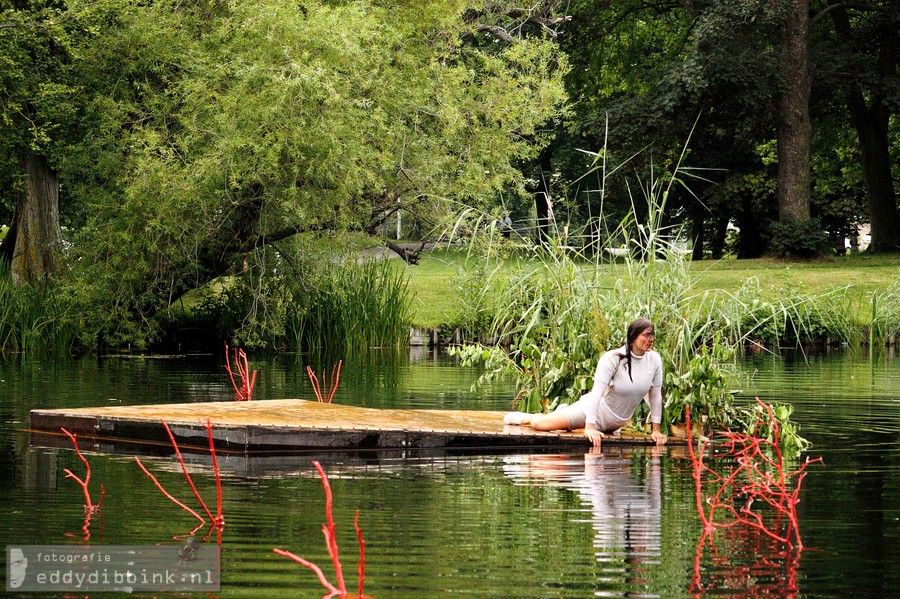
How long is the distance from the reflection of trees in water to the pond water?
2cm

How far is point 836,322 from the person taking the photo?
1030 inches

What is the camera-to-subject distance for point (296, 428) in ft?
35.1

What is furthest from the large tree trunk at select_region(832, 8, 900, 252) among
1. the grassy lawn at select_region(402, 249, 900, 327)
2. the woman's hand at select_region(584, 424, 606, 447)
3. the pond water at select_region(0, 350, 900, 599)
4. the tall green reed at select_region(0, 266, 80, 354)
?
the woman's hand at select_region(584, 424, 606, 447)

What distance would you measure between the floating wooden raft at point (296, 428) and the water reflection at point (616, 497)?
35 centimetres

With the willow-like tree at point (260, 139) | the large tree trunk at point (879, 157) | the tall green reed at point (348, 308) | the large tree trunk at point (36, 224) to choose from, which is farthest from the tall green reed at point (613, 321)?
the large tree trunk at point (879, 157)

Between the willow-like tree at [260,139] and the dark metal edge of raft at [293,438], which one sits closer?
the dark metal edge of raft at [293,438]

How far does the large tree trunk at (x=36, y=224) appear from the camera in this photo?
2661 cm

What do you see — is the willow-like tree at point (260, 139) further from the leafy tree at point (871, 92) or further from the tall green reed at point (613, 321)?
the leafy tree at point (871, 92)

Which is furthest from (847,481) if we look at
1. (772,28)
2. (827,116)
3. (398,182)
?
(827,116)

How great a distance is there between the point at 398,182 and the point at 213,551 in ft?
60.1

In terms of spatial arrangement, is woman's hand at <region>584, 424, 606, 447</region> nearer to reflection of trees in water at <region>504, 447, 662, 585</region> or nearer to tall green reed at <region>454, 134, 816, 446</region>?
reflection of trees in water at <region>504, 447, 662, 585</region>

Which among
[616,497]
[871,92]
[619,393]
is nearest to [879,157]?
[871,92]

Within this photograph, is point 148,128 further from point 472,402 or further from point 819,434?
point 819,434

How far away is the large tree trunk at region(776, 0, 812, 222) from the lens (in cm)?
3556
